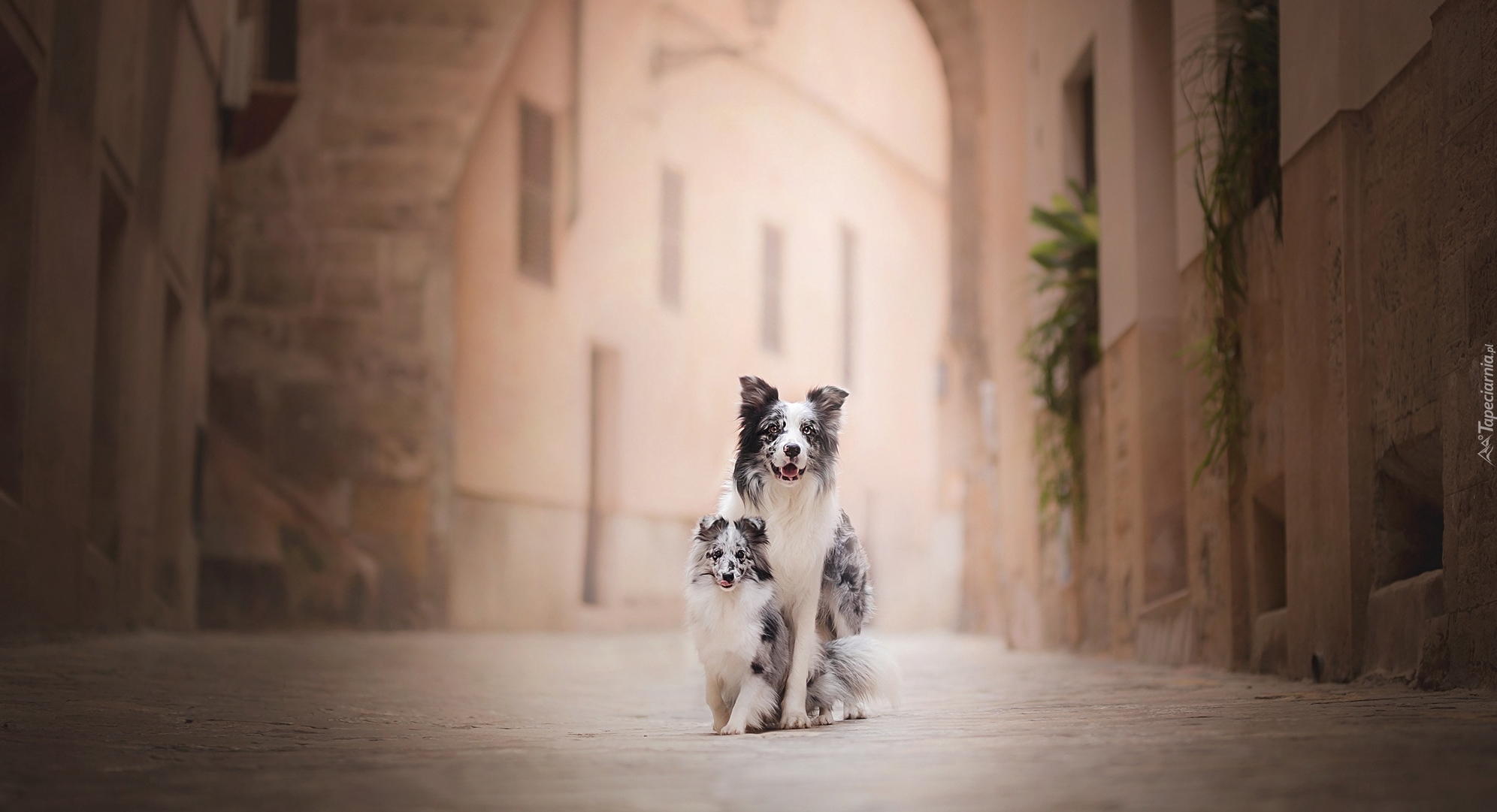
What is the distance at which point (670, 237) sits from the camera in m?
25.0

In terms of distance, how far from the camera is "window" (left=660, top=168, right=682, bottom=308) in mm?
24828

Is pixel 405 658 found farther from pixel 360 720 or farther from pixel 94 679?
pixel 360 720

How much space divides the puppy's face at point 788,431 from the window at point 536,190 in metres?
16.7

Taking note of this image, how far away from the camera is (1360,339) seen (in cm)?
575

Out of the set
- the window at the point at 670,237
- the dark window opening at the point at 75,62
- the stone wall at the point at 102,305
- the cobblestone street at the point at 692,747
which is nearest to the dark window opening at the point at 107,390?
the stone wall at the point at 102,305

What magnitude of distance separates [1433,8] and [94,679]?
17.2 feet

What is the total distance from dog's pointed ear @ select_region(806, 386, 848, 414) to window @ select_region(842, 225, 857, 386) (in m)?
24.2

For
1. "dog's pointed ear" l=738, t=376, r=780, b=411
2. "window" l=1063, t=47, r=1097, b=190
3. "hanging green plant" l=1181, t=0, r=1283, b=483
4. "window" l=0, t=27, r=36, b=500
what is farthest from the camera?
"window" l=1063, t=47, r=1097, b=190

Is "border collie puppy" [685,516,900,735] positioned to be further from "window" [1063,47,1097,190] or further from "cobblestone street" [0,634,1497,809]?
"window" [1063,47,1097,190]

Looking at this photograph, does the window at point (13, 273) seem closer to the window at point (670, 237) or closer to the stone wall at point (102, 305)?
the stone wall at point (102, 305)

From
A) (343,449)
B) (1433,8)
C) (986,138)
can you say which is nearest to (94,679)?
(1433,8)

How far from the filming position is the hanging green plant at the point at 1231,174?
7.08 m

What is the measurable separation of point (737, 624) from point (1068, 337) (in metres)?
7.06

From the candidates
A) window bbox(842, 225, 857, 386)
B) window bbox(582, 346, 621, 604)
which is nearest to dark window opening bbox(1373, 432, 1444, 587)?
window bbox(582, 346, 621, 604)
